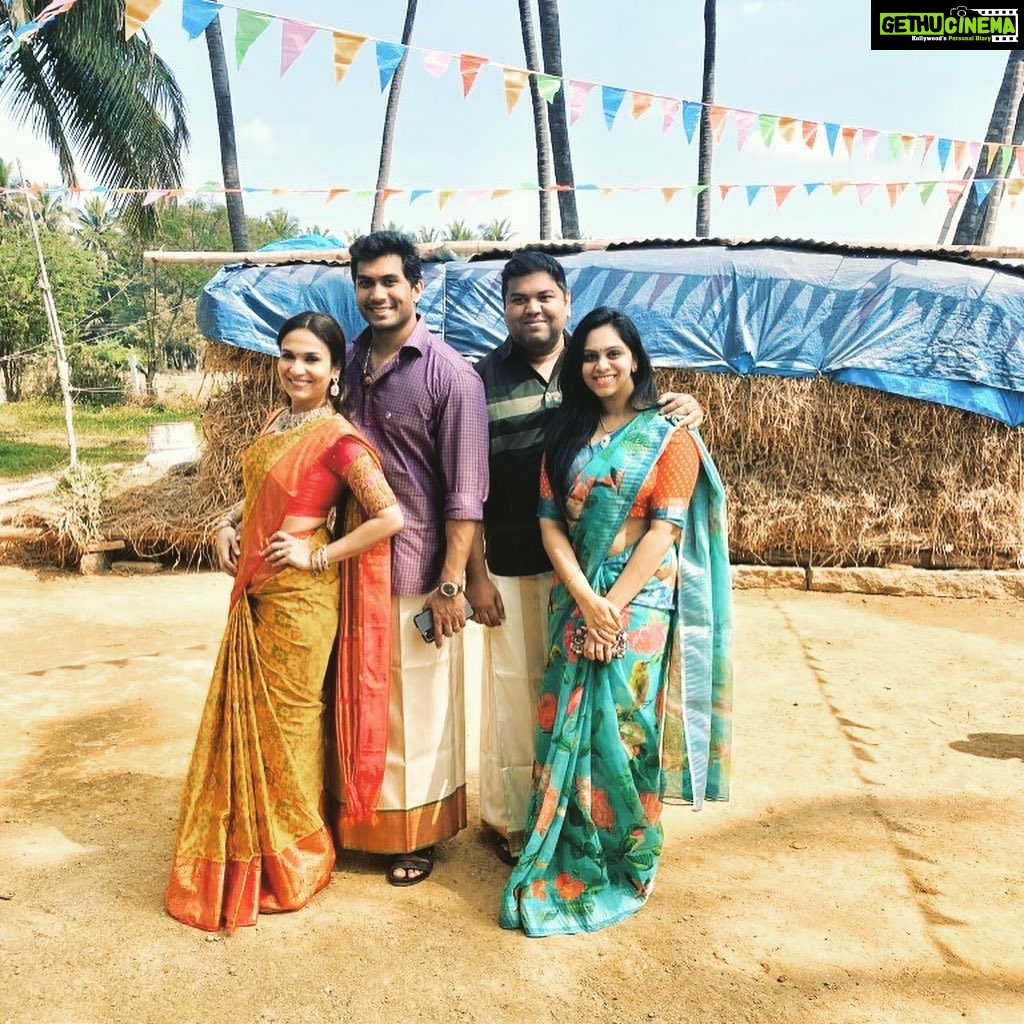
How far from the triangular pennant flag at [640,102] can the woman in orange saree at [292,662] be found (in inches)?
168

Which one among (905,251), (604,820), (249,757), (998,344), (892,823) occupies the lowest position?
(892,823)

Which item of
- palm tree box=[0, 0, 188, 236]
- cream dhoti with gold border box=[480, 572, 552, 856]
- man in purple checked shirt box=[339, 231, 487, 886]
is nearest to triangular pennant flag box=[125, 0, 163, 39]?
man in purple checked shirt box=[339, 231, 487, 886]

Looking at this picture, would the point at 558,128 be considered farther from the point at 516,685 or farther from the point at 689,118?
the point at 516,685

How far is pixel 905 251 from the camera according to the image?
249 inches

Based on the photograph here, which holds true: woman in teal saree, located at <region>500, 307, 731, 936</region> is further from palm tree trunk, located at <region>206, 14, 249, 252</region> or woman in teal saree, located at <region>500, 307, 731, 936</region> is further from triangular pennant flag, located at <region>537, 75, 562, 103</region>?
palm tree trunk, located at <region>206, 14, 249, 252</region>

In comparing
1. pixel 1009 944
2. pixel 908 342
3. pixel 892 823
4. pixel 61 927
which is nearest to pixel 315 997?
pixel 61 927

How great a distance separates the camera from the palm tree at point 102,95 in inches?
367

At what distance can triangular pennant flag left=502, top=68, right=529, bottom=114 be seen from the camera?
18.3 ft

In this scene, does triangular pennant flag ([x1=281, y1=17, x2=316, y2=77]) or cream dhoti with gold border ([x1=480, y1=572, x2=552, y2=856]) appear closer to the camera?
cream dhoti with gold border ([x1=480, y1=572, x2=552, y2=856])

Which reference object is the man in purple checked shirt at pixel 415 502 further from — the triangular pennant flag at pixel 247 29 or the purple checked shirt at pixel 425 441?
the triangular pennant flag at pixel 247 29

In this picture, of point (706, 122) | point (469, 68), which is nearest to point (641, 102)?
point (469, 68)

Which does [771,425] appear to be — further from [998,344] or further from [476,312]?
[476,312]

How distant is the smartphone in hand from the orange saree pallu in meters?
0.09

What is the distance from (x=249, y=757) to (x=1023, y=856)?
94.0 inches
